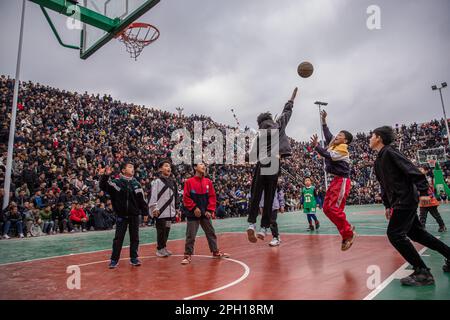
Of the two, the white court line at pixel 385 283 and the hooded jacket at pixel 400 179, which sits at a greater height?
the hooded jacket at pixel 400 179

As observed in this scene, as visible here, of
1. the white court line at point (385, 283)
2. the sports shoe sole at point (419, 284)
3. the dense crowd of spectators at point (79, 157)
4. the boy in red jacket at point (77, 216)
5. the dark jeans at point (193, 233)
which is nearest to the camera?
the white court line at point (385, 283)

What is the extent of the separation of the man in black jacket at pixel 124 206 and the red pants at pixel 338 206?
11.3ft

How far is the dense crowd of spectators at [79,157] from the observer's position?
45.5 ft

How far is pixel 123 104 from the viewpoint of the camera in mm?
24766

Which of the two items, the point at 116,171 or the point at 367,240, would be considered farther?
the point at 116,171

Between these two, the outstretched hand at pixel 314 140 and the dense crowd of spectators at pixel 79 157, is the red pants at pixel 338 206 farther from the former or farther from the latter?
the dense crowd of spectators at pixel 79 157

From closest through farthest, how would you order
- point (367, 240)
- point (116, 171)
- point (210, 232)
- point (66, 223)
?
point (210, 232), point (367, 240), point (66, 223), point (116, 171)

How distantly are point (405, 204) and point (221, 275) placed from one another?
8.88 ft

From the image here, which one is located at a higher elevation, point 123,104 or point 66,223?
point 123,104

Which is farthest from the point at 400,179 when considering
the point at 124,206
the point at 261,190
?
the point at 124,206

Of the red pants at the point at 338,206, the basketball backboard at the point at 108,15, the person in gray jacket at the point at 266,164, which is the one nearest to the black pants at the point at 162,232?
the person in gray jacket at the point at 266,164
